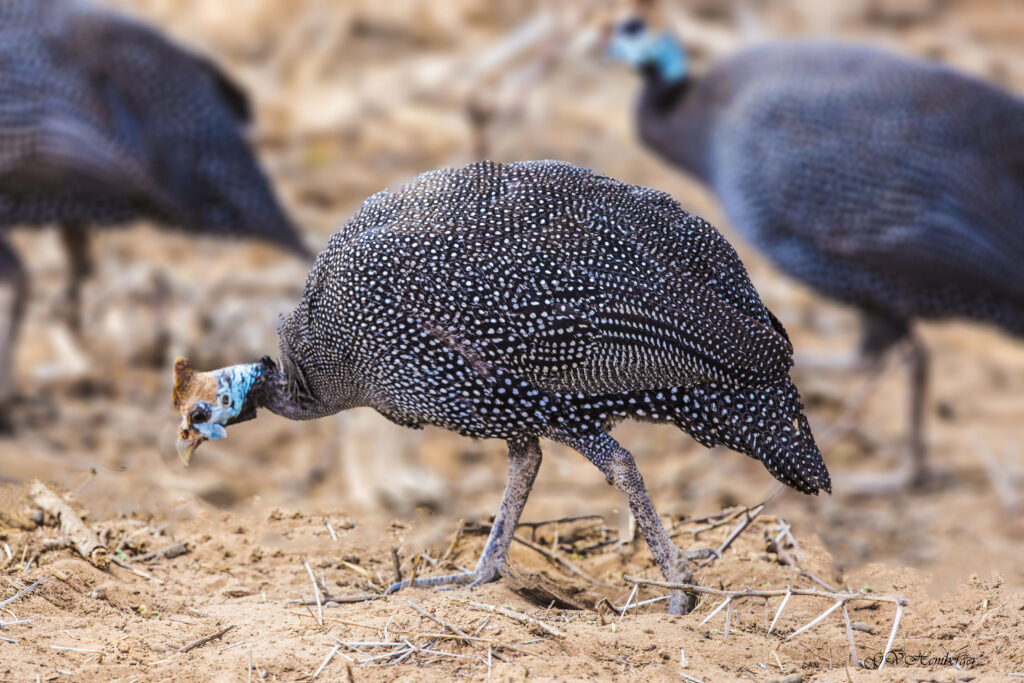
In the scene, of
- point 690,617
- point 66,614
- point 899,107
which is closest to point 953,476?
point 899,107

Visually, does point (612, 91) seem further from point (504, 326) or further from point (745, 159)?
point (504, 326)

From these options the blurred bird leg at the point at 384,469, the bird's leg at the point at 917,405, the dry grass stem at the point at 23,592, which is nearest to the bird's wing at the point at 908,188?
the bird's leg at the point at 917,405

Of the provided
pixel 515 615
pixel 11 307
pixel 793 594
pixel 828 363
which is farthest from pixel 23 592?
pixel 828 363

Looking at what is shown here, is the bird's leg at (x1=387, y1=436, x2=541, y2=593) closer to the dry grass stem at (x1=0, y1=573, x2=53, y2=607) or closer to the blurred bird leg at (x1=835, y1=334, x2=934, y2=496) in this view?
the dry grass stem at (x1=0, y1=573, x2=53, y2=607)

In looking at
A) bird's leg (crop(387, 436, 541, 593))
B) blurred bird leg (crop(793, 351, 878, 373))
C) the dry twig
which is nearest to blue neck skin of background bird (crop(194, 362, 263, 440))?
bird's leg (crop(387, 436, 541, 593))

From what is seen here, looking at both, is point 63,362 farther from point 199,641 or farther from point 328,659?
point 328,659

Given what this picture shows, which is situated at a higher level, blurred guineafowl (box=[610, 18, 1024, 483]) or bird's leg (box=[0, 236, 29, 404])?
blurred guineafowl (box=[610, 18, 1024, 483])

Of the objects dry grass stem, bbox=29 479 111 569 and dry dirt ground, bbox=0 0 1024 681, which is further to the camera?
dry grass stem, bbox=29 479 111 569
